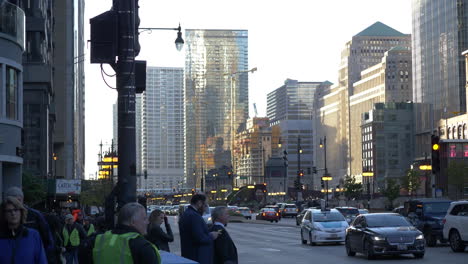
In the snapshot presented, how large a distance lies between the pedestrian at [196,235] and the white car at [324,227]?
963 inches

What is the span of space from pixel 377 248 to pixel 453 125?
12429 cm

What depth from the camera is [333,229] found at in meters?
35.9

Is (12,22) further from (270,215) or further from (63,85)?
(63,85)

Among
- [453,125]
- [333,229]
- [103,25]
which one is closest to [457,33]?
[453,125]

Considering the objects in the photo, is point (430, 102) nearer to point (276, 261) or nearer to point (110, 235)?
point (276, 261)

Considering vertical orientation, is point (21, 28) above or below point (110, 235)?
above

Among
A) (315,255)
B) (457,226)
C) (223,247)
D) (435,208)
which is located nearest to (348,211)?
(435,208)

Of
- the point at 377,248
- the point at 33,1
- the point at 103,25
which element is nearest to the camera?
the point at 103,25

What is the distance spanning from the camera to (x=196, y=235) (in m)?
11.4

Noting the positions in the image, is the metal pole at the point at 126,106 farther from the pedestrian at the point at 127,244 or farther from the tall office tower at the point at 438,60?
the tall office tower at the point at 438,60

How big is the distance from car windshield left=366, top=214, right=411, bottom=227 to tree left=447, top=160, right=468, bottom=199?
78830mm

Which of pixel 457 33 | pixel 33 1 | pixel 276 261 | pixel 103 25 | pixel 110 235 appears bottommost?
pixel 276 261

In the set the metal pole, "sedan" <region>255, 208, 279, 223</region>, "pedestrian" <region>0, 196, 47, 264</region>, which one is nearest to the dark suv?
the metal pole

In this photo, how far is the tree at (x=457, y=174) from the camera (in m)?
104
